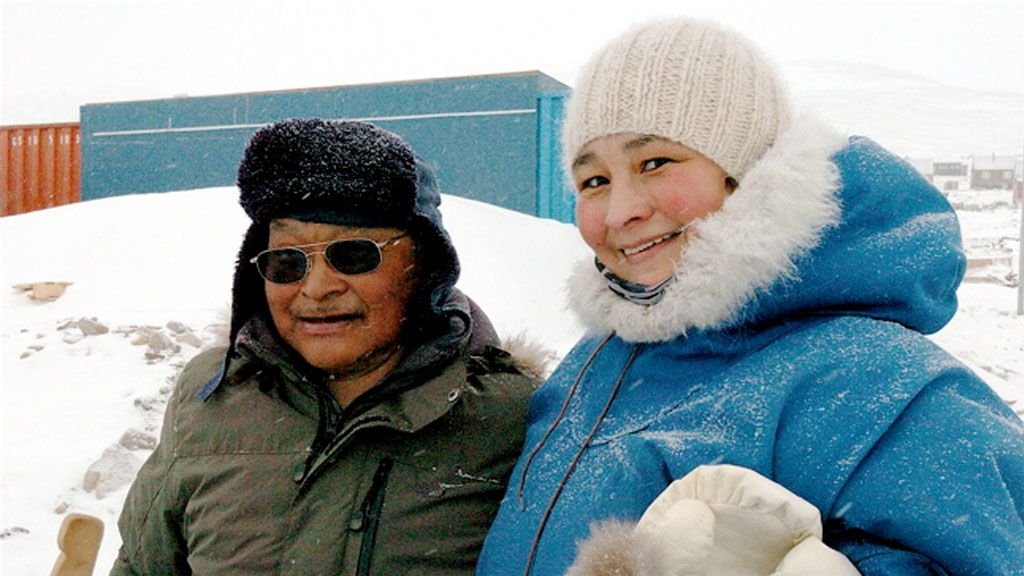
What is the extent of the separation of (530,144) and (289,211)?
9935 mm

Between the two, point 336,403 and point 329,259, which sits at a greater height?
point 329,259

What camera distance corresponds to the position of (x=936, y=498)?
1.15 meters

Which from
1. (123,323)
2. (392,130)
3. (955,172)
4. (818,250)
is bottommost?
(955,172)

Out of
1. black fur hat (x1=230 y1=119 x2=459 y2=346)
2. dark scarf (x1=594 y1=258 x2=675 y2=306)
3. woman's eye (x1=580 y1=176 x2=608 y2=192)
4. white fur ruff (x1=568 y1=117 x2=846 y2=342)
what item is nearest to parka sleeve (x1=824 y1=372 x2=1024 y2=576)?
white fur ruff (x1=568 y1=117 x2=846 y2=342)

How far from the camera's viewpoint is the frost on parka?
1179 millimetres

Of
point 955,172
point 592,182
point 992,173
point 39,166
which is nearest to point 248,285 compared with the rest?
point 592,182

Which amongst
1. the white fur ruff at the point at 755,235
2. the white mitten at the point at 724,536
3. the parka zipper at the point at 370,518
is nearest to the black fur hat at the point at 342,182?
the parka zipper at the point at 370,518

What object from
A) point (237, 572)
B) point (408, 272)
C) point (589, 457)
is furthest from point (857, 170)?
point (237, 572)

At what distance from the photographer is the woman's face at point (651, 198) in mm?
1585

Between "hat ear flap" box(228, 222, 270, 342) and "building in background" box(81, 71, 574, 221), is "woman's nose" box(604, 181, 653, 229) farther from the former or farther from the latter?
"building in background" box(81, 71, 574, 221)

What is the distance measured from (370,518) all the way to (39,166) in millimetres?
15837

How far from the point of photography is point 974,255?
20.8 metres

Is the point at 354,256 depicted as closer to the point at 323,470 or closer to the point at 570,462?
the point at 323,470

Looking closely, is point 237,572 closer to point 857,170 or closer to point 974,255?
point 857,170
